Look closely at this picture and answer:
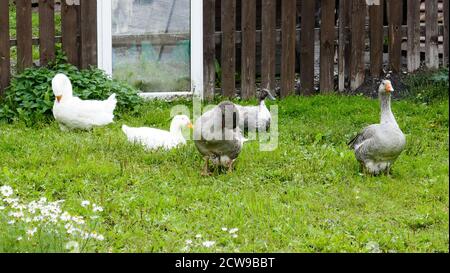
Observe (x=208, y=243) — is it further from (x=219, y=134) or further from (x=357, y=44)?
(x=357, y=44)

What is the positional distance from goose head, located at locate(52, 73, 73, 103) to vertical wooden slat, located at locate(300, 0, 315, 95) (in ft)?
10.9

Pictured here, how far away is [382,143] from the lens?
8242 mm

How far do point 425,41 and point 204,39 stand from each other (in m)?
2.97

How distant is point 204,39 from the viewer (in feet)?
39.8

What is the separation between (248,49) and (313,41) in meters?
0.88

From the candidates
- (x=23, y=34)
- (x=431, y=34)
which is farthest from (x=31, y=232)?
(x=431, y=34)

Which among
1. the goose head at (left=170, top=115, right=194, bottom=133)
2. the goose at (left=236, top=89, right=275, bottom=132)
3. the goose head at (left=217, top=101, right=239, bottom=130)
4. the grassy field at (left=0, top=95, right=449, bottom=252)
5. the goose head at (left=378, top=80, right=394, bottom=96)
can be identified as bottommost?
the grassy field at (left=0, top=95, right=449, bottom=252)

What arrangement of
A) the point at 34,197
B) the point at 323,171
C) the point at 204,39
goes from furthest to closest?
the point at 204,39 → the point at 323,171 → the point at 34,197

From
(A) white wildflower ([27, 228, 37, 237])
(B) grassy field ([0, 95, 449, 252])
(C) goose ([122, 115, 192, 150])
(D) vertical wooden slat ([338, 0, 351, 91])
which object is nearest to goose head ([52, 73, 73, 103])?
(B) grassy field ([0, 95, 449, 252])

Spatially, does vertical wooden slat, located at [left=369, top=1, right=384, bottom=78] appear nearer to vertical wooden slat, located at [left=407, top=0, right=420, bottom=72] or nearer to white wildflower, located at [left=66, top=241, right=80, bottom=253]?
vertical wooden slat, located at [left=407, top=0, right=420, bottom=72]

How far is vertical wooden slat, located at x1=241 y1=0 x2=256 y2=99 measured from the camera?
12023 mm

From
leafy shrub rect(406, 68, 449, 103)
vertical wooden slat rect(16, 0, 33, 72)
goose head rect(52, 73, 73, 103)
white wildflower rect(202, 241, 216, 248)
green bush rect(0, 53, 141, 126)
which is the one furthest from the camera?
vertical wooden slat rect(16, 0, 33, 72)
